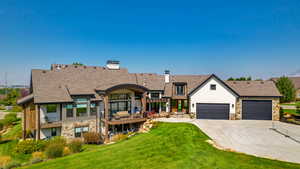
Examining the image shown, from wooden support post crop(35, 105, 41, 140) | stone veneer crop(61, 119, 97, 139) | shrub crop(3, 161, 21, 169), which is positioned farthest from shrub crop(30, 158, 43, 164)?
stone veneer crop(61, 119, 97, 139)

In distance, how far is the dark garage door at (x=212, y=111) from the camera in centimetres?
2348

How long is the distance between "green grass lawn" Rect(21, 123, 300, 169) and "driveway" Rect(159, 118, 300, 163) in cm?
161

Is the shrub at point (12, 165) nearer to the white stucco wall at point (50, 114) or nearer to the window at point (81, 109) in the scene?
the white stucco wall at point (50, 114)

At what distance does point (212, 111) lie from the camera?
23.7m

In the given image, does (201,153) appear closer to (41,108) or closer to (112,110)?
(112,110)

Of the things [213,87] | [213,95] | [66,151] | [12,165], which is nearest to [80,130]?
[66,151]

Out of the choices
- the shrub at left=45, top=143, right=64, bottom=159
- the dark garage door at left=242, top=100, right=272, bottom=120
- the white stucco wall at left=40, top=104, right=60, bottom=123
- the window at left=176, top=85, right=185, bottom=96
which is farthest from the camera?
the window at left=176, top=85, right=185, bottom=96

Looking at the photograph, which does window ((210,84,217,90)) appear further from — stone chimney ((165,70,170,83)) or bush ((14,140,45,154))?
bush ((14,140,45,154))

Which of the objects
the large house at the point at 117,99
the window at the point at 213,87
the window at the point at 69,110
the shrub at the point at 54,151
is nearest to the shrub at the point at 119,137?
the large house at the point at 117,99

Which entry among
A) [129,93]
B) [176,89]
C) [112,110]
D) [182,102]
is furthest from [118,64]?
[182,102]

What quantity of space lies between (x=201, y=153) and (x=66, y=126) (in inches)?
552

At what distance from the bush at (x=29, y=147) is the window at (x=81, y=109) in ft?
14.2

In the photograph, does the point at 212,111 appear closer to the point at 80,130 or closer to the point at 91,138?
the point at 91,138

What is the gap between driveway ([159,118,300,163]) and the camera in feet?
38.8
